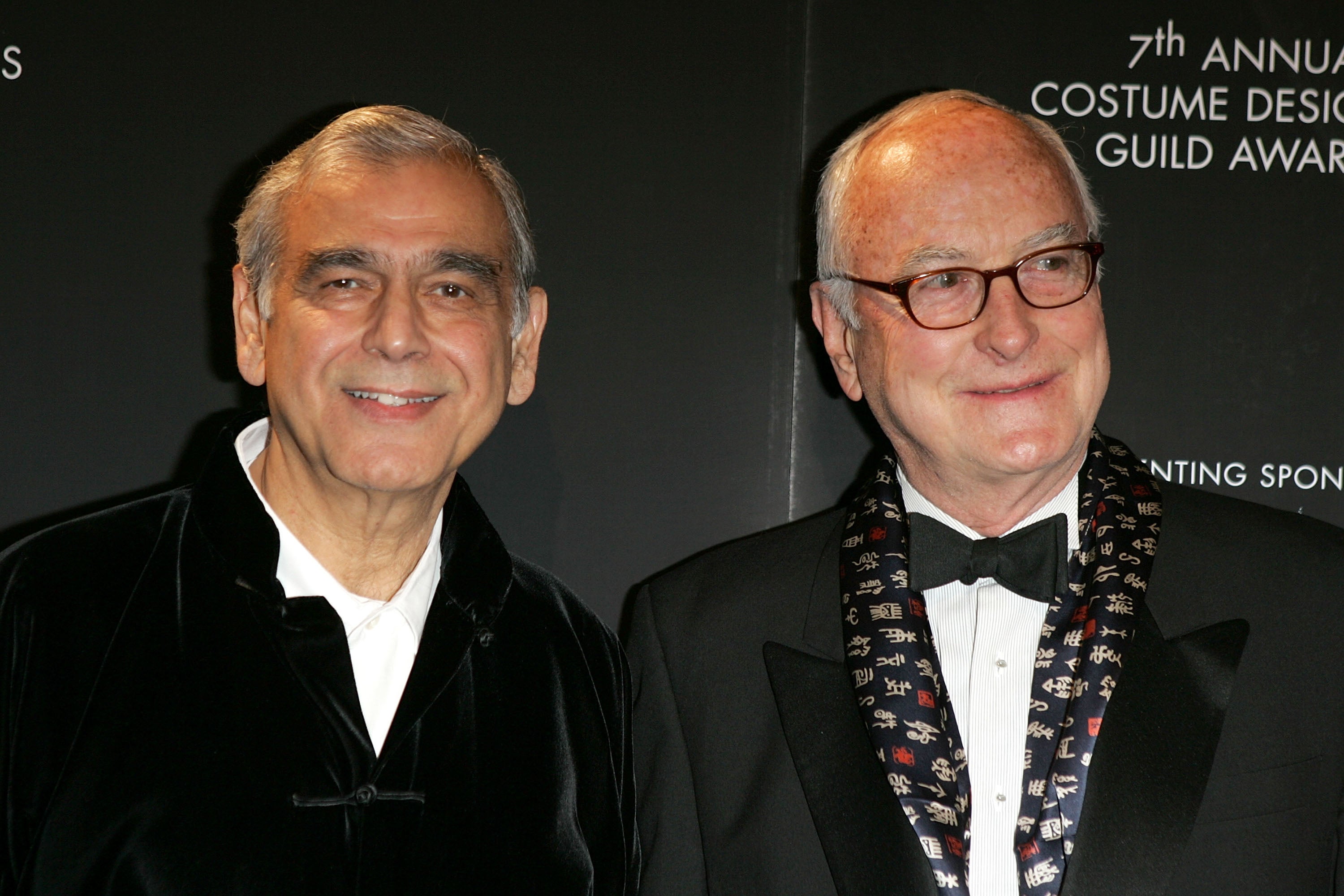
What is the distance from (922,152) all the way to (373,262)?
3.02ft

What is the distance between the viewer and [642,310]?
2596mm

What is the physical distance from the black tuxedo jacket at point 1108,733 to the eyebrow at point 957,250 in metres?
0.48

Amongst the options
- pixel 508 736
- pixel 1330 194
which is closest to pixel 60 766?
pixel 508 736

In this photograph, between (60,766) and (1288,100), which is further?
(1288,100)

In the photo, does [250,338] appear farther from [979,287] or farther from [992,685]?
[992,685]

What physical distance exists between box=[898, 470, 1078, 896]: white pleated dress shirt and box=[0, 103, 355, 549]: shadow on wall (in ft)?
4.75

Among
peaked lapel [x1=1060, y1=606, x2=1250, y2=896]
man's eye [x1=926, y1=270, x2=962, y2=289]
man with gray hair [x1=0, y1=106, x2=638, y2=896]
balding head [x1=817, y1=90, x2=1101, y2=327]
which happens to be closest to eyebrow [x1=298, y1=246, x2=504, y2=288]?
man with gray hair [x1=0, y1=106, x2=638, y2=896]

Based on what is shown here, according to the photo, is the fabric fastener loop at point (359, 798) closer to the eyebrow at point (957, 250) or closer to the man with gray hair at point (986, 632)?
the man with gray hair at point (986, 632)

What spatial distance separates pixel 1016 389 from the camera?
1.96m

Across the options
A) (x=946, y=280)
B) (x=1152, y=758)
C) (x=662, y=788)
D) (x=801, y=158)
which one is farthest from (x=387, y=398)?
(x=1152, y=758)

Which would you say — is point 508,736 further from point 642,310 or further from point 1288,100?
point 1288,100

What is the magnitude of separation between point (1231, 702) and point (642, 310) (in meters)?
1.34

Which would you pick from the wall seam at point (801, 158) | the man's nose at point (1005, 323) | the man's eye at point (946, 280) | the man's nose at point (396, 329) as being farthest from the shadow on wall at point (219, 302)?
the man's nose at point (1005, 323)

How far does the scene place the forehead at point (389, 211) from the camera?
1.93 meters
